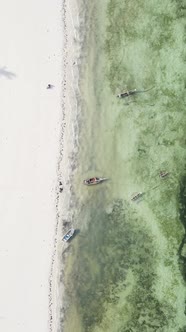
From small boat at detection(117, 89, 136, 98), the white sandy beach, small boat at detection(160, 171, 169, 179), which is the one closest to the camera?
small boat at detection(160, 171, 169, 179)

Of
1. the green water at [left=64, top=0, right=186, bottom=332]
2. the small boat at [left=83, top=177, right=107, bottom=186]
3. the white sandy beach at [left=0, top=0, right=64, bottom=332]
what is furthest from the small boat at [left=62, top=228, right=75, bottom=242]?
the small boat at [left=83, top=177, right=107, bottom=186]

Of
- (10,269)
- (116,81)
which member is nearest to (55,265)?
(10,269)

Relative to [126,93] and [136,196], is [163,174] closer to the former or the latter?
[136,196]

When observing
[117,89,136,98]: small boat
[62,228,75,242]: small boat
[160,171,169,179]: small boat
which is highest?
[117,89,136,98]: small boat

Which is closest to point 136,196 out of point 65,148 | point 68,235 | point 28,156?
point 68,235

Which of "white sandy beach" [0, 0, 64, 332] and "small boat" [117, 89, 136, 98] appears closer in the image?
"small boat" [117, 89, 136, 98]

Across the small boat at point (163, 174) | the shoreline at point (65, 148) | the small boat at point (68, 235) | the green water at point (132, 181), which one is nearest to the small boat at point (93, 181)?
the green water at point (132, 181)

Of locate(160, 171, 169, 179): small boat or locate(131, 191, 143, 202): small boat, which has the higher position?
locate(160, 171, 169, 179): small boat

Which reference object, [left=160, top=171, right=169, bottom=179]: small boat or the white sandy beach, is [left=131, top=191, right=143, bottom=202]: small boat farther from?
the white sandy beach
